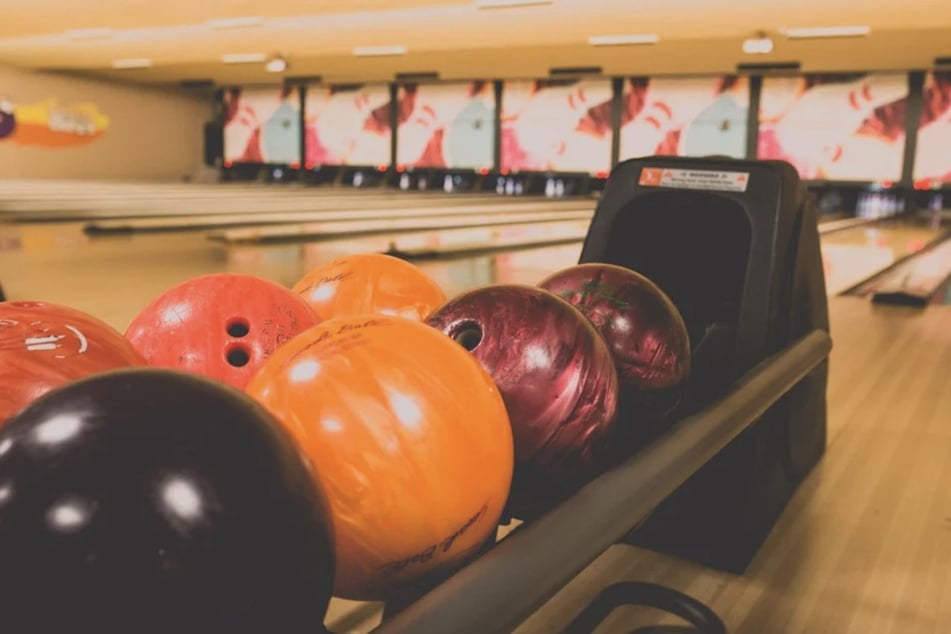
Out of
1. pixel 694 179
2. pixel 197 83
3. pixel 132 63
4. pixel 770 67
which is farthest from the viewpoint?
pixel 197 83

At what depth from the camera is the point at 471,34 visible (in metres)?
7.48

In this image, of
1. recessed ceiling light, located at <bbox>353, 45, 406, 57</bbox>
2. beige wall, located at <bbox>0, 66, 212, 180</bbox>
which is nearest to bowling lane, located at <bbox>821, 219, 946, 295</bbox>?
recessed ceiling light, located at <bbox>353, 45, 406, 57</bbox>

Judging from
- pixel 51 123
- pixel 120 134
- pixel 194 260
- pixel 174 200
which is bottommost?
pixel 194 260

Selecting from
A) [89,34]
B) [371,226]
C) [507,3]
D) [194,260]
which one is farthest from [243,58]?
[194,260]

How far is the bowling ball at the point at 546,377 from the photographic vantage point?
917 millimetres

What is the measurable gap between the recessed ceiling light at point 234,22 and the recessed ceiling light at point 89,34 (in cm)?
107

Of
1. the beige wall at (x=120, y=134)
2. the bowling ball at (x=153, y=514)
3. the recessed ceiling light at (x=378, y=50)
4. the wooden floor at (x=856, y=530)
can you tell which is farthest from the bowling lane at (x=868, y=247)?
the beige wall at (x=120, y=134)

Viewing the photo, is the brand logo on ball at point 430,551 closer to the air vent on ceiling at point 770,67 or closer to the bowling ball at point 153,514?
the bowling ball at point 153,514

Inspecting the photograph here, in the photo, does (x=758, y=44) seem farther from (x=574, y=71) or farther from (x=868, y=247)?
(x=574, y=71)

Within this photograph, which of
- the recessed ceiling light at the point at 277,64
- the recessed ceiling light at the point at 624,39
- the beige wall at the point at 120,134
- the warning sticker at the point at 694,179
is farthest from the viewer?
the beige wall at the point at 120,134

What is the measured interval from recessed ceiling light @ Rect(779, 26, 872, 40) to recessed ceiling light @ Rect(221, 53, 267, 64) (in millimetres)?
5220

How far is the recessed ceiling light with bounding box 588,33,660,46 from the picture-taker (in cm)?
740

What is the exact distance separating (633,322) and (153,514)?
2.41ft

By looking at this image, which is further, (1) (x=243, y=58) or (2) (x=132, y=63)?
(2) (x=132, y=63)
